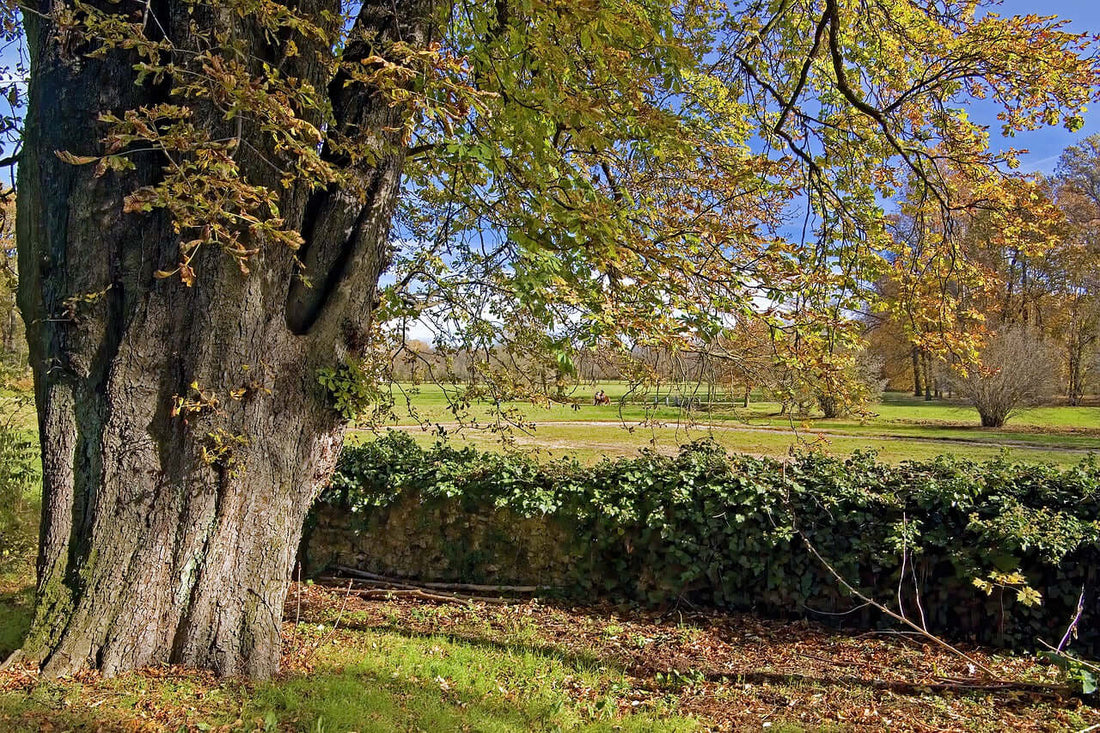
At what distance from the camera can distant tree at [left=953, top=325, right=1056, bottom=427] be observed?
20.8m

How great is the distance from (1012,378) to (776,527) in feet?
70.0

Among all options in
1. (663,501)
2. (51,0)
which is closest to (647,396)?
(663,501)

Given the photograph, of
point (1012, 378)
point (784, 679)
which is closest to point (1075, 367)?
point (1012, 378)

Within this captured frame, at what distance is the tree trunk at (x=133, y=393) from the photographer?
3.12 m

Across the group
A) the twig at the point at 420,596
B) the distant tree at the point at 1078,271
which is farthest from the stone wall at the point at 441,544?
the distant tree at the point at 1078,271

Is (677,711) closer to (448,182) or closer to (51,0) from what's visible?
(448,182)

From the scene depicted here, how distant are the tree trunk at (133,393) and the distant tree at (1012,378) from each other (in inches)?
926

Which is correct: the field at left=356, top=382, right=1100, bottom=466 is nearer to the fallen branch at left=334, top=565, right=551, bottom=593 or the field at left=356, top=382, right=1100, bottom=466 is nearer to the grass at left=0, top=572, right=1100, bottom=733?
the fallen branch at left=334, top=565, right=551, bottom=593

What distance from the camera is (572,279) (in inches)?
154

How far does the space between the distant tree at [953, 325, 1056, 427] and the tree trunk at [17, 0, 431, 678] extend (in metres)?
23.5

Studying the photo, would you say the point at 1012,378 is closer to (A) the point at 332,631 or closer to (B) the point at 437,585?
(B) the point at 437,585

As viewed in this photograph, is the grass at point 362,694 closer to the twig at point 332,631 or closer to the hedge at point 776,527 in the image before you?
the twig at point 332,631

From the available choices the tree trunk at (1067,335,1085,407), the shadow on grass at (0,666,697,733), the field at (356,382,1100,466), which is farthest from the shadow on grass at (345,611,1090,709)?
the tree trunk at (1067,335,1085,407)

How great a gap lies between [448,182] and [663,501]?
355 cm
